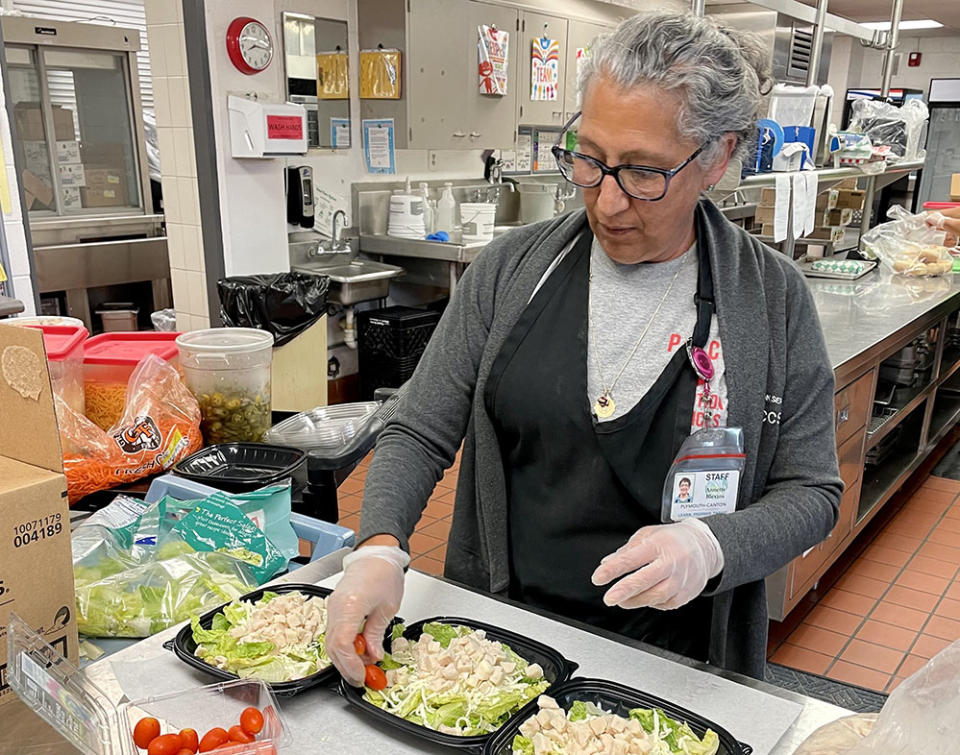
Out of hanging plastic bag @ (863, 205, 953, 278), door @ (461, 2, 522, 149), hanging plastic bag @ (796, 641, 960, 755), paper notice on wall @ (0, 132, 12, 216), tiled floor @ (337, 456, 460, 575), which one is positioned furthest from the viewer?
door @ (461, 2, 522, 149)

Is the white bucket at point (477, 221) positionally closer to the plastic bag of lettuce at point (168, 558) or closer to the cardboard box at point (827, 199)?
the cardboard box at point (827, 199)

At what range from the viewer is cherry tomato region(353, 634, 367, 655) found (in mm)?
1098

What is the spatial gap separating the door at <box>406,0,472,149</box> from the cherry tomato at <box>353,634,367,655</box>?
4329 mm

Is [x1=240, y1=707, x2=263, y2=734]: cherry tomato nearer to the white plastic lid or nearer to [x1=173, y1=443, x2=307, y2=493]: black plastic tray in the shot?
[x1=173, y1=443, x2=307, y2=493]: black plastic tray

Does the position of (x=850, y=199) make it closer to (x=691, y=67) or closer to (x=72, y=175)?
(x=691, y=67)

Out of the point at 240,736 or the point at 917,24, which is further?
the point at 917,24

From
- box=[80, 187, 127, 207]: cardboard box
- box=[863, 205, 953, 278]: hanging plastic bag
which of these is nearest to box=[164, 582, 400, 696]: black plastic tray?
box=[863, 205, 953, 278]: hanging plastic bag

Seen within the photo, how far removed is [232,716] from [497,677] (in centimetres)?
33

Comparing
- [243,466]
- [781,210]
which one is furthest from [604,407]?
[781,210]

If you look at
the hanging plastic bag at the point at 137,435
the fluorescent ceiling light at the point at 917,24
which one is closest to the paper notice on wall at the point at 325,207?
the hanging plastic bag at the point at 137,435

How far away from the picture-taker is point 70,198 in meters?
5.52

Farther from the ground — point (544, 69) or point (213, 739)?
point (544, 69)

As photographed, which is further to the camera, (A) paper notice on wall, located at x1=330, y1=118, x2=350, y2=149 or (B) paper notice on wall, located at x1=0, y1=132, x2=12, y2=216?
(A) paper notice on wall, located at x1=330, y1=118, x2=350, y2=149

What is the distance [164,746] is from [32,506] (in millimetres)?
349
